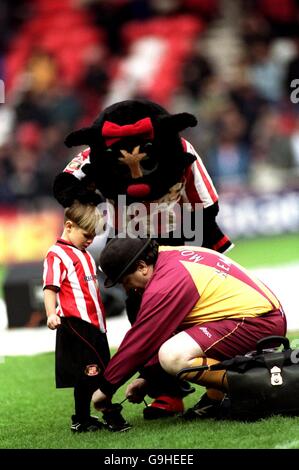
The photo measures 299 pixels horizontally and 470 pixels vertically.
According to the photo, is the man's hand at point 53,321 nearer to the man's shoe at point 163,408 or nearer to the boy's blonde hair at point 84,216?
the boy's blonde hair at point 84,216

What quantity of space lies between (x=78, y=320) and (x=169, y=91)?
11.7 meters

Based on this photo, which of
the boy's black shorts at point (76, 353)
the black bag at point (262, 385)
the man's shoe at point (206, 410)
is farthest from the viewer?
the man's shoe at point (206, 410)

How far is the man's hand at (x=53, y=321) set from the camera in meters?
4.73

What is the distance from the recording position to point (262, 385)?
15.5ft

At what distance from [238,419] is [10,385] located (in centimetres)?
193

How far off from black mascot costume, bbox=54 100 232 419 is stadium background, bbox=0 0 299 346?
6.66 m

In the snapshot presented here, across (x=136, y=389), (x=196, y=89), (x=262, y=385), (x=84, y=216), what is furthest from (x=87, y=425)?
(x=196, y=89)

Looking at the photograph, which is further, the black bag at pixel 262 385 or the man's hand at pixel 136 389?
the man's hand at pixel 136 389

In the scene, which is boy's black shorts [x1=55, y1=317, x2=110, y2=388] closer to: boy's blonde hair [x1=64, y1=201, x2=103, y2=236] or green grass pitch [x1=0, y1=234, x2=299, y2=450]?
green grass pitch [x1=0, y1=234, x2=299, y2=450]

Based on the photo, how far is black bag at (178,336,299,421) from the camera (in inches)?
186

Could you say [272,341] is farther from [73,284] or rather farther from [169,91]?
[169,91]

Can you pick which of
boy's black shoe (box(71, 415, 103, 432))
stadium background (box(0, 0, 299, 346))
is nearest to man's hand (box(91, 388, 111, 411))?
boy's black shoe (box(71, 415, 103, 432))

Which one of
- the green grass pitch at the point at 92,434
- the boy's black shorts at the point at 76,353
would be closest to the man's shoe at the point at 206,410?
the green grass pitch at the point at 92,434

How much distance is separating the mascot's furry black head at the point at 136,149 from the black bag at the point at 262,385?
0.97 m
